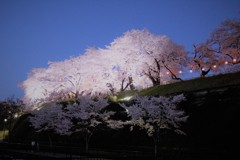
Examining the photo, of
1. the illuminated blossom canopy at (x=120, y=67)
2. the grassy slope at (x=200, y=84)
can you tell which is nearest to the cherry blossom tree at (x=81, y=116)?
the grassy slope at (x=200, y=84)

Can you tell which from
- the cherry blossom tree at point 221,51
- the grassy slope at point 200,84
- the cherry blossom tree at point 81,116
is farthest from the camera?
the cherry blossom tree at point 221,51

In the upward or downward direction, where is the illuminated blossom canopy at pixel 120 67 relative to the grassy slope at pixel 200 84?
upward

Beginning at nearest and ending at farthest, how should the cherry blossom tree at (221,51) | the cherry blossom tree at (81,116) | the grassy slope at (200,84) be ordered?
the grassy slope at (200,84), the cherry blossom tree at (81,116), the cherry blossom tree at (221,51)

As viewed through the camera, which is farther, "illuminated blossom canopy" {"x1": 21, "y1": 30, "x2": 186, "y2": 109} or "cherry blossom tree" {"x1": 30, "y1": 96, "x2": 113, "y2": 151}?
"illuminated blossom canopy" {"x1": 21, "y1": 30, "x2": 186, "y2": 109}

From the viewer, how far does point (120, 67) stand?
42125mm

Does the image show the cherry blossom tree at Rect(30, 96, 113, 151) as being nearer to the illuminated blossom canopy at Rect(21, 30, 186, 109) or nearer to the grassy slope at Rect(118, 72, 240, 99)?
the grassy slope at Rect(118, 72, 240, 99)

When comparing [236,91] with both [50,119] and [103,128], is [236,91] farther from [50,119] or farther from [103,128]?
[50,119]

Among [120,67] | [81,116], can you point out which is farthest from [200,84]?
[120,67]

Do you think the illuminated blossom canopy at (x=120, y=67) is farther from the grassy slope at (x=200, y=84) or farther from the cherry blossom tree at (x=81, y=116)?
the cherry blossom tree at (x=81, y=116)

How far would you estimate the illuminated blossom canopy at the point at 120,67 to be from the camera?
132 feet

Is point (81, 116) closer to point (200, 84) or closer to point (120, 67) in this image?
point (200, 84)

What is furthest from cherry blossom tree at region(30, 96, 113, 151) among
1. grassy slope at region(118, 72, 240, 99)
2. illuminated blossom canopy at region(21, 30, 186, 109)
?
illuminated blossom canopy at region(21, 30, 186, 109)

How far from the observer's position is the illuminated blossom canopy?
4019 centimetres

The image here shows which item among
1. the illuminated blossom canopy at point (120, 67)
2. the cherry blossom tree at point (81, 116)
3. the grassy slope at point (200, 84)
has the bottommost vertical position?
the cherry blossom tree at point (81, 116)
